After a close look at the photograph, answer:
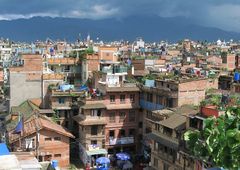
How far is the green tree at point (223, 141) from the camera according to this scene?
11383 mm

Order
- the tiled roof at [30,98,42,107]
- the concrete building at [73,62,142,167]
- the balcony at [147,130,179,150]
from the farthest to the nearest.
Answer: the tiled roof at [30,98,42,107] → the concrete building at [73,62,142,167] → the balcony at [147,130,179,150]

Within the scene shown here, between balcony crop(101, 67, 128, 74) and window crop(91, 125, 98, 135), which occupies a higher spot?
balcony crop(101, 67, 128, 74)

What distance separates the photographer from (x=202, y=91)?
4603 cm

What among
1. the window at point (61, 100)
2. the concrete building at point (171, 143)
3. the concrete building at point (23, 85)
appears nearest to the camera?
the concrete building at point (171, 143)

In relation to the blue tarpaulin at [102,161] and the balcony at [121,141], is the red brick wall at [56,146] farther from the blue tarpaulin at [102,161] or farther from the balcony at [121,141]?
the balcony at [121,141]

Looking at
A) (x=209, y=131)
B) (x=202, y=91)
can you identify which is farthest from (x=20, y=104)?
(x=209, y=131)

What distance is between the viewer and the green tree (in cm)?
1138

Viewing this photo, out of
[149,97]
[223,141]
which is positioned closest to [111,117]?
[149,97]

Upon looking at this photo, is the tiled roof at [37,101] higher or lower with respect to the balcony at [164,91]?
lower

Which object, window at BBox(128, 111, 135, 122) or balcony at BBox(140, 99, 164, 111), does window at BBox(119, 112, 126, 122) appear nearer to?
window at BBox(128, 111, 135, 122)

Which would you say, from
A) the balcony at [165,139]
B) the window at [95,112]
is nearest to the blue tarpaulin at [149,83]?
the window at [95,112]

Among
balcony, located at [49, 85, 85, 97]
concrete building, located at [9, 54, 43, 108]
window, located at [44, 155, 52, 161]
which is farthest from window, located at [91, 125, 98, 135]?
concrete building, located at [9, 54, 43, 108]

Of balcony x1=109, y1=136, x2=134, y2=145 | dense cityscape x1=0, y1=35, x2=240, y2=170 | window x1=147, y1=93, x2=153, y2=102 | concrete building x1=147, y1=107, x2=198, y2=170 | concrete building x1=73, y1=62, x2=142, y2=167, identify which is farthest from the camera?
balcony x1=109, y1=136, x2=134, y2=145

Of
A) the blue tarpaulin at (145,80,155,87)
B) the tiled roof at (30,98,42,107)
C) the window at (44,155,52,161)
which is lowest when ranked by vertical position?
the window at (44,155,52,161)
